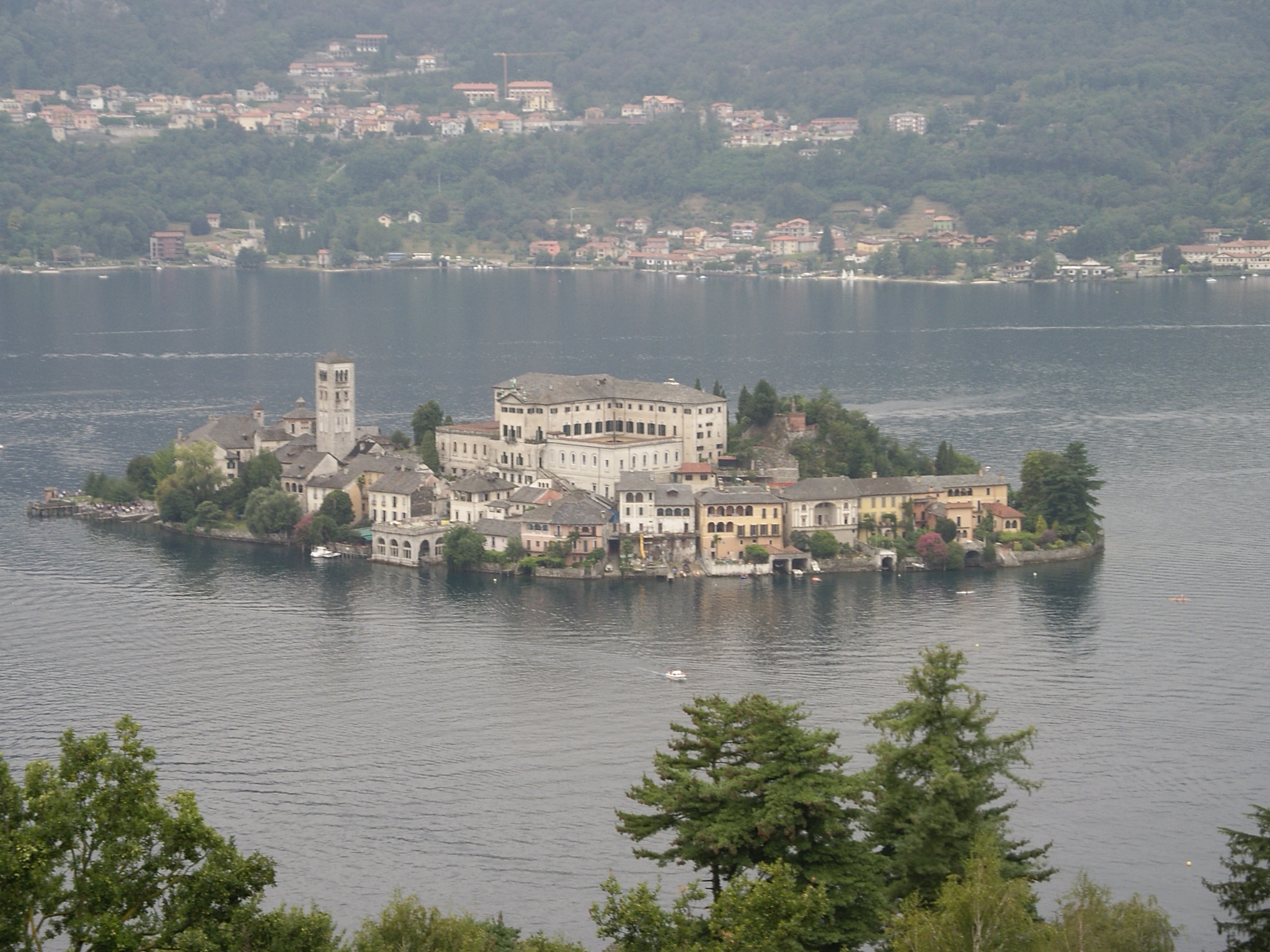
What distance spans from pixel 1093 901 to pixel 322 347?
3928 inches

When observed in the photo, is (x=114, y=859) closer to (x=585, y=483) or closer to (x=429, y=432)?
(x=585, y=483)

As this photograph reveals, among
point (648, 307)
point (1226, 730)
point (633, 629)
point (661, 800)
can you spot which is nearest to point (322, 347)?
point (648, 307)

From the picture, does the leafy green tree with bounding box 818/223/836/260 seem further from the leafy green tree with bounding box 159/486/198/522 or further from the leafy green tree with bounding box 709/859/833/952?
the leafy green tree with bounding box 709/859/833/952

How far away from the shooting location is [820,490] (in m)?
61.1

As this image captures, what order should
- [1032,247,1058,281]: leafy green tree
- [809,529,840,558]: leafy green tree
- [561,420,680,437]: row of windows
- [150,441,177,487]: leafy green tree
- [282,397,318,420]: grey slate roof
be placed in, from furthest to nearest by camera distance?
1. [1032,247,1058,281]: leafy green tree
2. [282,397,318,420]: grey slate roof
3. [150,441,177,487]: leafy green tree
4. [561,420,680,437]: row of windows
5. [809,529,840,558]: leafy green tree

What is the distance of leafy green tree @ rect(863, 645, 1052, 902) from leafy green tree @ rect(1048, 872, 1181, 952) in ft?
3.84

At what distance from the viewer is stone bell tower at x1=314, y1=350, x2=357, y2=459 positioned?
6925 centimetres

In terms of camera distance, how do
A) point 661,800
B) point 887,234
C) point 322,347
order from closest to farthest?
point 661,800 → point 322,347 → point 887,234

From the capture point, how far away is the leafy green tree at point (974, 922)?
25.0 m

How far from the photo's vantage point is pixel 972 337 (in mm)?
128500

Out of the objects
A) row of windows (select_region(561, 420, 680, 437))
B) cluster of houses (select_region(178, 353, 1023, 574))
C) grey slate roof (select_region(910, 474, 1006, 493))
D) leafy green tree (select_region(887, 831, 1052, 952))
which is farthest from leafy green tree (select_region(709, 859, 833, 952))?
row of windows (select_region(561, 420, 680, 437))

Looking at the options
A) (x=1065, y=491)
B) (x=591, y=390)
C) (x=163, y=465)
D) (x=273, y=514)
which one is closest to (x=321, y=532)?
(x=273, y=514)

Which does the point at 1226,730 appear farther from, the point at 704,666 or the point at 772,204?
the point at 772,204

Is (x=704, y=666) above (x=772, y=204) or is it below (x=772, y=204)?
below
